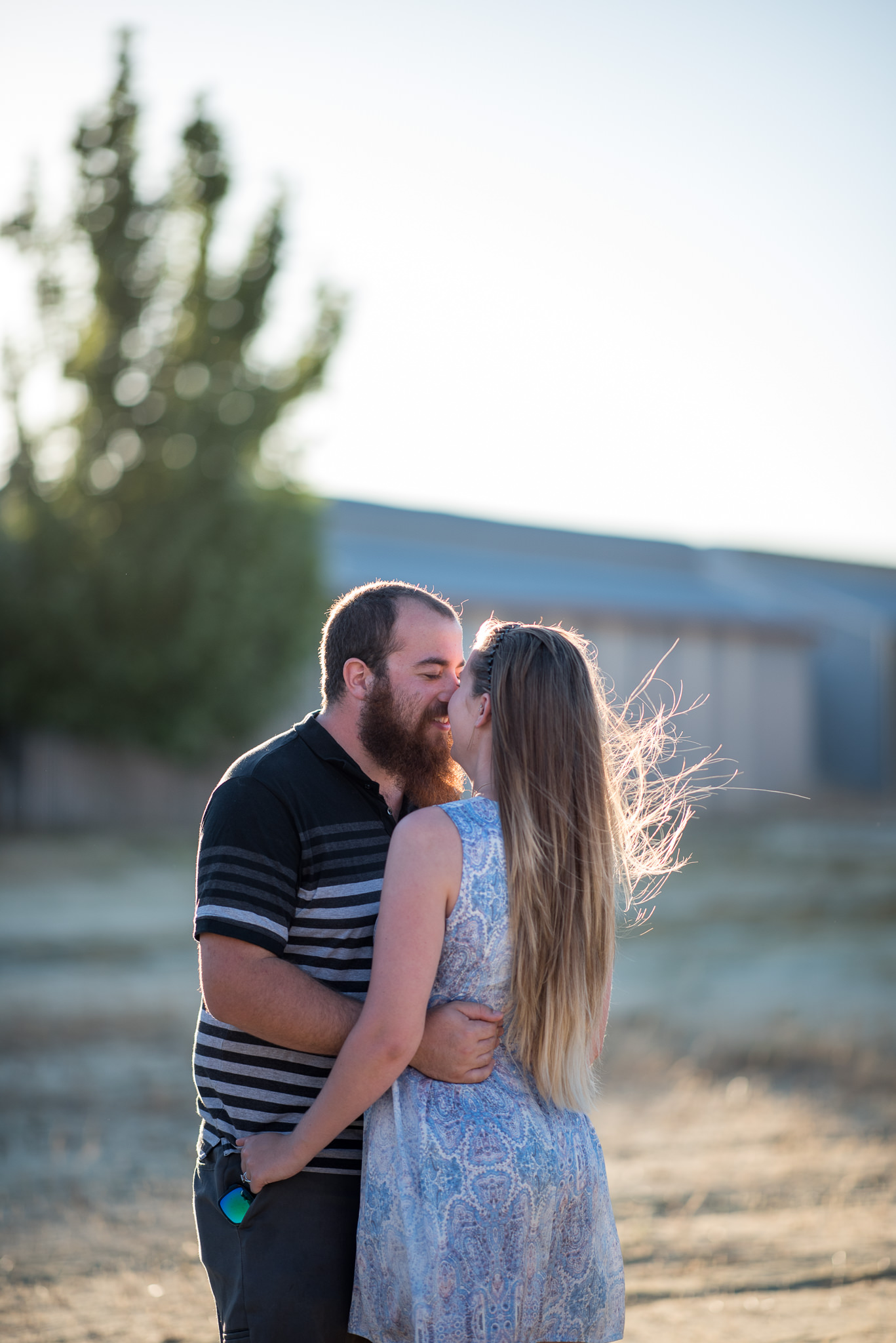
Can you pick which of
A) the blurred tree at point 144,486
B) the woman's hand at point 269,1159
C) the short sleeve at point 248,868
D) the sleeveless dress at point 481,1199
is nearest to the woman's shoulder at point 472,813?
the sleeveless dress at point 481,1199

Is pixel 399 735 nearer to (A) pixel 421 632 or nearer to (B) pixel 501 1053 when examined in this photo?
(A) pixel 421 632

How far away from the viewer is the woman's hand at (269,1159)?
2.30 m

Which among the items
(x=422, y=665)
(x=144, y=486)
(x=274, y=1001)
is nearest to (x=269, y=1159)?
(x=274, y=1001)

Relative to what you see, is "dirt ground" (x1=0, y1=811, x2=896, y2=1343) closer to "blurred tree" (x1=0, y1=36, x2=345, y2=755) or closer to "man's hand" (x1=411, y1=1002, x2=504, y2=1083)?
"man's hand" (x1=411, y1=1002, x2=504, y2=1083)

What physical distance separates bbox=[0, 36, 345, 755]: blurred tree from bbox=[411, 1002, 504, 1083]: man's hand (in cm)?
1797

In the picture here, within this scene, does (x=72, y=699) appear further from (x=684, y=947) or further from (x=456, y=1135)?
(x=456, y=1135)

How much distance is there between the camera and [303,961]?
2.45 m

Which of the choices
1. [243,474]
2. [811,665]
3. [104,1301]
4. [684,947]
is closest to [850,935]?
[684,947]

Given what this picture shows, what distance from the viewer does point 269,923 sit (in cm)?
233

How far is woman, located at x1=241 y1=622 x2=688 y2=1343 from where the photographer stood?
2.16m

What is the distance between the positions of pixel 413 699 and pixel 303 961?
0.60 metres

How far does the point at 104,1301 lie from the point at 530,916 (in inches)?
117

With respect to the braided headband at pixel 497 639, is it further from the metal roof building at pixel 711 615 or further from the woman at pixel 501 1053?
the metal roof building at pixel 711 615

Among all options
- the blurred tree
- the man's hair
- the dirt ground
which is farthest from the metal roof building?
the man's hair
